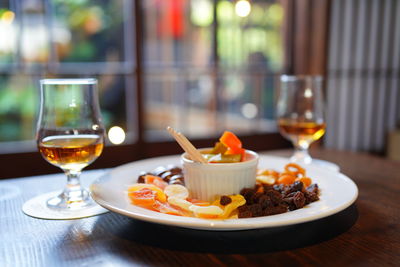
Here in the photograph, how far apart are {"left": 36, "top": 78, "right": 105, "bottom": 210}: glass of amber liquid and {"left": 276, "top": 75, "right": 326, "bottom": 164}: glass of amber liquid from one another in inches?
24.1

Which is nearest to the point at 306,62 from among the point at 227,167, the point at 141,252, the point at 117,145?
the point at 117,145

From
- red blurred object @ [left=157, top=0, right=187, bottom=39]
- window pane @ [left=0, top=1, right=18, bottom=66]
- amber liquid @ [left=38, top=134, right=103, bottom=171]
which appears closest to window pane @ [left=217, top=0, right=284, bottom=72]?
red blurred object @ [left=157, top=0, right=187, bottom=39]

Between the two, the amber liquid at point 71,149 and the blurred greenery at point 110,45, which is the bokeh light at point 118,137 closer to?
the blurred greenery at point 110,45

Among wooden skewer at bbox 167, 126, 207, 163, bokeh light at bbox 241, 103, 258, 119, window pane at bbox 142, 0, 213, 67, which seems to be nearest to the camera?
wooden skewer at bbox 167, 126, 207, 163

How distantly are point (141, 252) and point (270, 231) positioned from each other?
0.74 ft

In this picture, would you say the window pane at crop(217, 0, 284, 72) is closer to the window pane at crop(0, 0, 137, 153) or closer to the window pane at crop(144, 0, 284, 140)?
the window pane at crop(144, 0, 284, 140)

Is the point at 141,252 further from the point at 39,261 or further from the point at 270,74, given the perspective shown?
the point at 270,74

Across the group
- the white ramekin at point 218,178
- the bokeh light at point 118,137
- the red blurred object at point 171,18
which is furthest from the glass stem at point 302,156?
the red blurred object at point 171,18

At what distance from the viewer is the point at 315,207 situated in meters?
0.71

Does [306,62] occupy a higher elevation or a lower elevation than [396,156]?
higher

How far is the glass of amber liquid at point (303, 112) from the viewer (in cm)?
122

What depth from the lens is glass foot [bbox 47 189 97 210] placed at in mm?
828

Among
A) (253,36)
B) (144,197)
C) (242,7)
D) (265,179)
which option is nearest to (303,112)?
(265,179)

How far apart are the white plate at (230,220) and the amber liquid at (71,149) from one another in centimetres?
6
